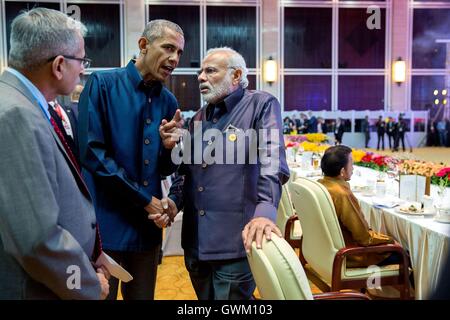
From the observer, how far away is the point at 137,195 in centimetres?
175

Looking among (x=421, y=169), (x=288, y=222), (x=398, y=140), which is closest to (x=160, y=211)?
(x=288, y=222)

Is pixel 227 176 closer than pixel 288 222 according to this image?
Yes

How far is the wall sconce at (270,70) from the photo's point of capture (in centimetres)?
1434

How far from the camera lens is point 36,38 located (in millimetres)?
1208

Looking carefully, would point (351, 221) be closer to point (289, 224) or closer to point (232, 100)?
point (289, 224)

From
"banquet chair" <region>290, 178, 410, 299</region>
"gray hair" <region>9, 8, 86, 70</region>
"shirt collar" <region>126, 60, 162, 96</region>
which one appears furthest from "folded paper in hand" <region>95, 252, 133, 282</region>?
"banquet chair" <region>290, 178, 410, 299</region>

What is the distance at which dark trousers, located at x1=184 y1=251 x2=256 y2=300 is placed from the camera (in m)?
1.77

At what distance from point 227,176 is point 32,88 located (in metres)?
0.82

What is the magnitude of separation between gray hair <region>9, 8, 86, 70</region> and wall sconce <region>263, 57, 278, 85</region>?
44.2 ft

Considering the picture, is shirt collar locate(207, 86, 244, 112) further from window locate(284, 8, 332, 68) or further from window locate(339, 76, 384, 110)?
window locate(339, 76, 384, 110)

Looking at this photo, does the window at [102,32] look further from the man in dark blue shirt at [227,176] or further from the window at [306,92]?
the man in dark blue shirt at [227,176]

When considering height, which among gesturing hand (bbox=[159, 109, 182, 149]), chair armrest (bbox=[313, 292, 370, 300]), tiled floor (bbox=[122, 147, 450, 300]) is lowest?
tiled floor (bbox=[122, 147, 450, 300])

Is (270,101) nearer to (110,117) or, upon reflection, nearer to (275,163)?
(275,163)

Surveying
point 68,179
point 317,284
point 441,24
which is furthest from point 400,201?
point 441,24
